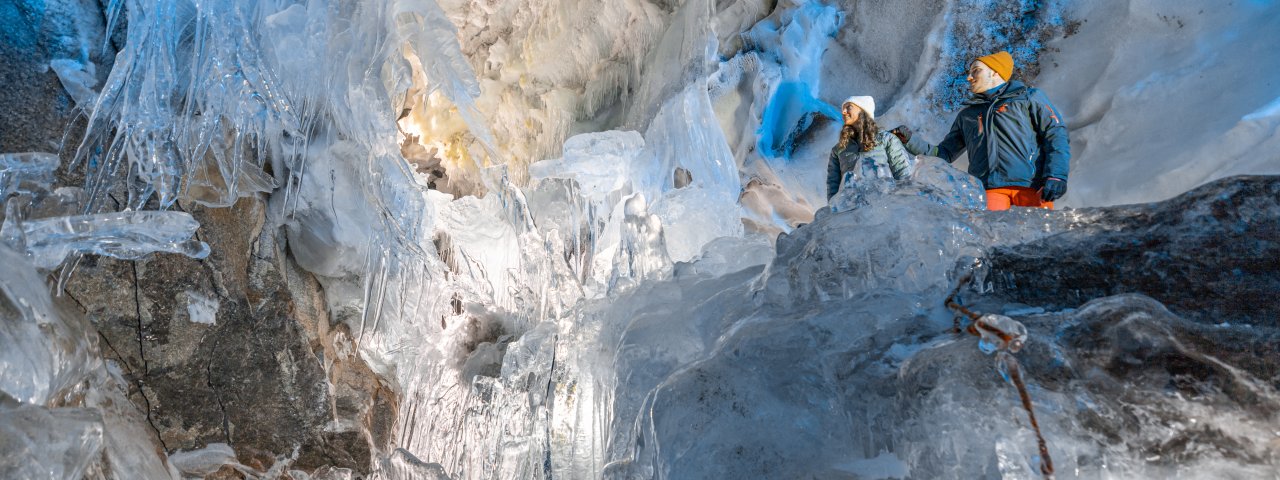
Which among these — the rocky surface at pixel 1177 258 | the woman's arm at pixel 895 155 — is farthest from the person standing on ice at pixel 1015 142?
the rocky surface at pixel 1177 258

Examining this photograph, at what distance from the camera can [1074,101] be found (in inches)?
163

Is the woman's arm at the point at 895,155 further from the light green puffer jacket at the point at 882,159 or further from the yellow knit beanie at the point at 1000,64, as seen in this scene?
the yellow knit beanie at the point at 1000,64

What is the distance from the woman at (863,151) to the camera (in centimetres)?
358

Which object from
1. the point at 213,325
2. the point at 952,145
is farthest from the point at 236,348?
the point at 952,145

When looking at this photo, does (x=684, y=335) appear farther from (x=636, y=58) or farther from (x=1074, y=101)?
(x=636, y=58)

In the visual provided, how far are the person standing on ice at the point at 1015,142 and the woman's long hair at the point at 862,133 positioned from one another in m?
0.63

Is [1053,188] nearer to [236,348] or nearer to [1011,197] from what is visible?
[1011,197]

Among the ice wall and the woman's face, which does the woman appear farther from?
the ice wall

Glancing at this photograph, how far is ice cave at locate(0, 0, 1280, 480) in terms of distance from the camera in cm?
137

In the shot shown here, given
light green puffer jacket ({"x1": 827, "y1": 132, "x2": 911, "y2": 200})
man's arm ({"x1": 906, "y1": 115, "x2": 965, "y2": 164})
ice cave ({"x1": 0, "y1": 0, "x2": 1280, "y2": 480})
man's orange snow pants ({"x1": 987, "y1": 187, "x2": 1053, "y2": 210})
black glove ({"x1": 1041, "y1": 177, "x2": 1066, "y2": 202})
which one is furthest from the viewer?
light green puffer jacket ({"x1": 827, "y1": 132, "x2": 911, "y2": 200})

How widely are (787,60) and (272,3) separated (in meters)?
3.46

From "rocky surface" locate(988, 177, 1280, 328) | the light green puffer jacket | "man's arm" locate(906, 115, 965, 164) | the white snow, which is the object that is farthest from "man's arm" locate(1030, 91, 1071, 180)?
the white snow

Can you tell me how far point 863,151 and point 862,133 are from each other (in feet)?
0.36

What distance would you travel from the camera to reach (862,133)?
375 cm
